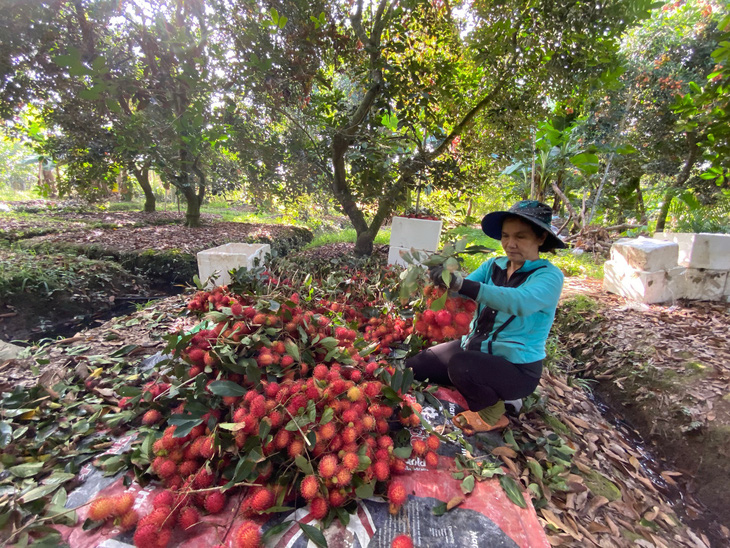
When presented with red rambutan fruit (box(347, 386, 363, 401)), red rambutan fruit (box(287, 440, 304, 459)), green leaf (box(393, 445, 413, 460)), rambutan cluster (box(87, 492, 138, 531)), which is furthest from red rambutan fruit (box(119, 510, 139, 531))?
green leaf (box(393, 445, 413, 460))

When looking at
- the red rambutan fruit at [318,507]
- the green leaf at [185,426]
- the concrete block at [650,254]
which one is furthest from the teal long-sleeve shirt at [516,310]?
the concrete block at [650,254]

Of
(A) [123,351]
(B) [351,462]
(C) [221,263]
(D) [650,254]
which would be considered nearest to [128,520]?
(B) [351,462]

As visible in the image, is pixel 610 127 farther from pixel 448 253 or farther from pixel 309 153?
pixel 448 253

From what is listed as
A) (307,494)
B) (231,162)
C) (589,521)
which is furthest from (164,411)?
(231,162)

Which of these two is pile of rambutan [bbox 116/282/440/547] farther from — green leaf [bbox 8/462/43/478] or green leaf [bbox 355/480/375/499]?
green leaf [bbox 8/462/43/478]

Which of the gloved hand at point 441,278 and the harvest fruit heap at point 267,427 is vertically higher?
the gloved hand at point 441,278

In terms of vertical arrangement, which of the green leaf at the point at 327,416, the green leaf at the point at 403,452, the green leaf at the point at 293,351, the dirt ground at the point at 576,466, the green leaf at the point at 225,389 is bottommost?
the dirt ground at the point at 576,466

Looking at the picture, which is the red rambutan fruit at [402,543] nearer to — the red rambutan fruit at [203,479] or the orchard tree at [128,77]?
the red rambutan fruit at [203,479]

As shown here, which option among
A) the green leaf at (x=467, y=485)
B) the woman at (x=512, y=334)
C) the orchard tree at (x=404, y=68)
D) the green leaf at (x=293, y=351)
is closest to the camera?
the green leaf at (x=467, y=485)

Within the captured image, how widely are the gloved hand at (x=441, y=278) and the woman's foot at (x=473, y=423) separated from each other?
2.24 feet

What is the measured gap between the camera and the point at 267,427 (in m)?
0.99

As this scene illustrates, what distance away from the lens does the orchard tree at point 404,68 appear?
8.40ft

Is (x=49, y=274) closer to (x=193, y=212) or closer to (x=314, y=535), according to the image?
(x=193, y=212)

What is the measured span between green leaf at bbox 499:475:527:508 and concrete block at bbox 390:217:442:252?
3002mm
